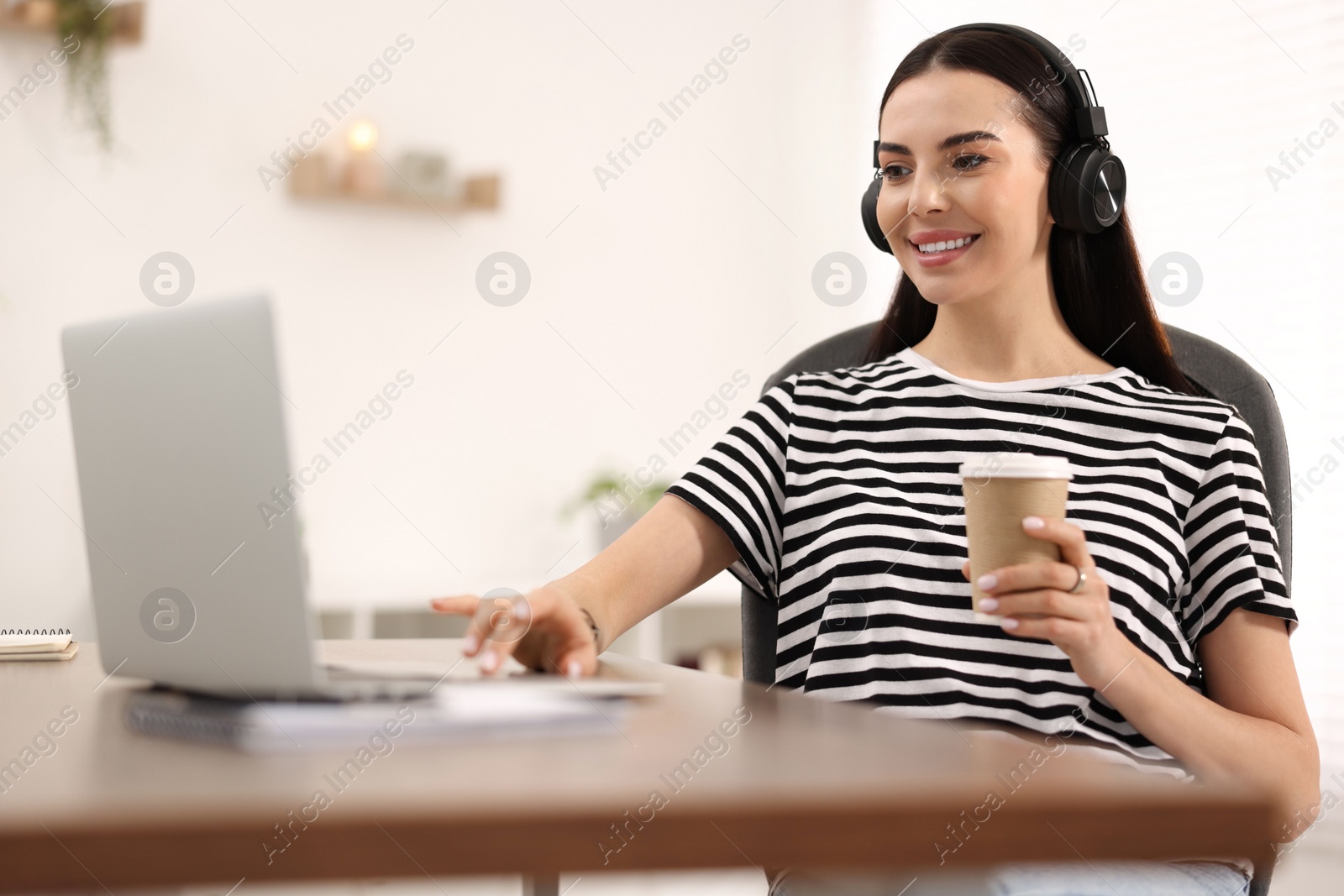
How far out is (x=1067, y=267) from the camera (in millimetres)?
1378

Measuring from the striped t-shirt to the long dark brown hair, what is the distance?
63 millimetres

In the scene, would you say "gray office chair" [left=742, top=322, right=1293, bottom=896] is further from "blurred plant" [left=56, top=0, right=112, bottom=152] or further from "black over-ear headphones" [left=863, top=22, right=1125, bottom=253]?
"blurred plant" [left=56, top=0, right=112, bottom=152]

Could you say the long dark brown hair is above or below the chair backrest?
above

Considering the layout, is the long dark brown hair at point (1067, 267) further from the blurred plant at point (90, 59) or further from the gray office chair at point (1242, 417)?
the blurred plant at point (90, 59)

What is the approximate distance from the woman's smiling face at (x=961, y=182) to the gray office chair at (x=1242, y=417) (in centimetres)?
22

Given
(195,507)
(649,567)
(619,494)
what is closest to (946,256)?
(649,567)

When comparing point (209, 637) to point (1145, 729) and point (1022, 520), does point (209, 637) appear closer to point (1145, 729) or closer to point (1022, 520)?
point (1022, 520)

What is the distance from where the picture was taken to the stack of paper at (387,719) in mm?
574

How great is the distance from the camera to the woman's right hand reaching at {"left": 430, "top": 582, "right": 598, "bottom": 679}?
839mm

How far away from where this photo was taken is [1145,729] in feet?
3.34

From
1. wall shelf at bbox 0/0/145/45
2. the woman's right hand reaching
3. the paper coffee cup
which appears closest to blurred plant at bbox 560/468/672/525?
wall shelf at bbox 0/0/145/45

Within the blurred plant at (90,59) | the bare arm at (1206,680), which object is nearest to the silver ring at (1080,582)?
the bare arm at (1206,680)

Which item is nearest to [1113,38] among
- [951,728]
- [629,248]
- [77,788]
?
[629,248]

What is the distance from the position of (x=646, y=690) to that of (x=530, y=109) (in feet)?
8.95
